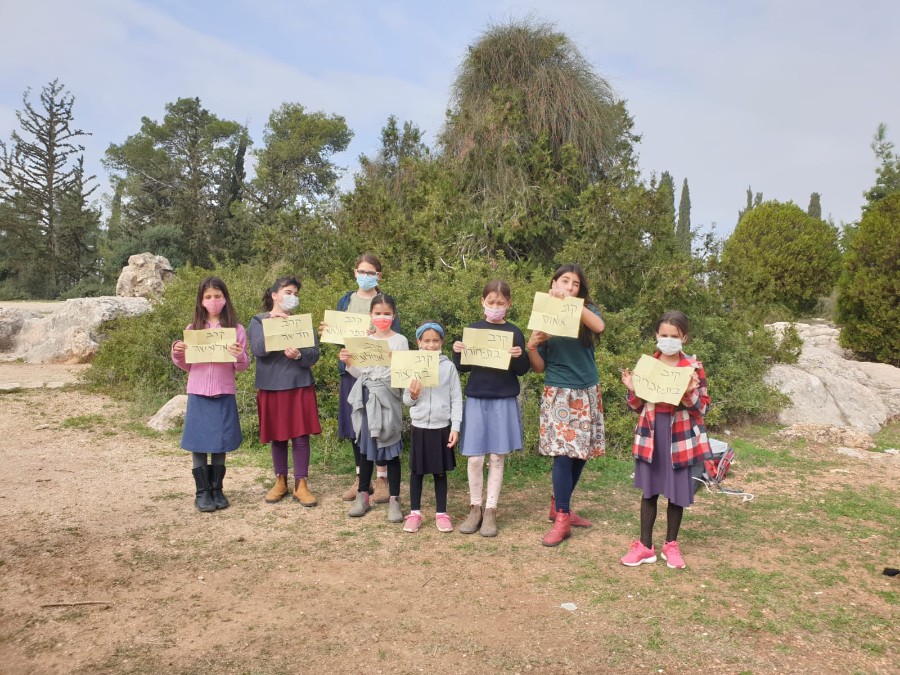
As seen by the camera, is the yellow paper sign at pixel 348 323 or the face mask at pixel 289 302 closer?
the yellow paper sign at pixel 348 323

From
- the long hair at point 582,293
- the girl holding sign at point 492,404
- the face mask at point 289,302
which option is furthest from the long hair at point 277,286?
the long hair at point 582,293

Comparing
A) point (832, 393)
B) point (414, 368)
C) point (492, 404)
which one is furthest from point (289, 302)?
point (832, 393)

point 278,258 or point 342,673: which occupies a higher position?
point 278,258

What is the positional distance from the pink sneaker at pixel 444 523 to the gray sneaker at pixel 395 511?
0.91 feet

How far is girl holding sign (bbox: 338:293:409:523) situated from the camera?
426 cm

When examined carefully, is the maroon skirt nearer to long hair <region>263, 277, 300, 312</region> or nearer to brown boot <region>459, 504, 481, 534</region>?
long hair <region>263, 277, 300, 312</region>

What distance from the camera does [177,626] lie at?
2.97 m

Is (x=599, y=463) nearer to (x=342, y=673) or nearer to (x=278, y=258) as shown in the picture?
(x=342, y=673)

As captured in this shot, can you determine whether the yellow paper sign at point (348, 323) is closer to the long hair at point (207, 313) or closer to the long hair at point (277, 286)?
the long hair at point (277, 286)

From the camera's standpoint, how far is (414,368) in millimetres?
3965

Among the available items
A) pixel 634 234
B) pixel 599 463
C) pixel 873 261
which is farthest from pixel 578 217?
pixel 873 261

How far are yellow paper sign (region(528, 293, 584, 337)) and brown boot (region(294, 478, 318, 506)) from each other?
212 cm

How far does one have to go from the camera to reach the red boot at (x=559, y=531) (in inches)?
155

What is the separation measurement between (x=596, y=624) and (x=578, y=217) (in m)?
6.72
